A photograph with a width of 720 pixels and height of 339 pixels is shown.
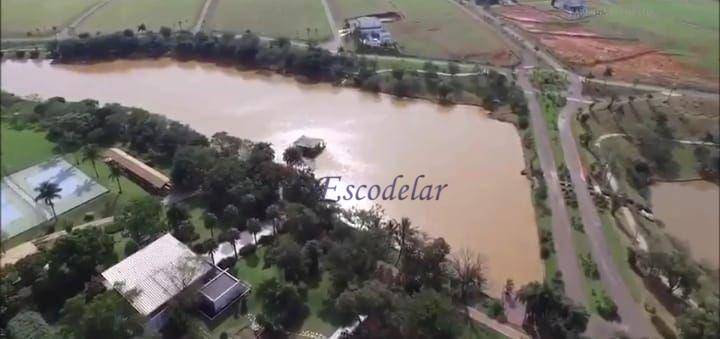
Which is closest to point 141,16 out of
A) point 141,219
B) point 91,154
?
point 91,154

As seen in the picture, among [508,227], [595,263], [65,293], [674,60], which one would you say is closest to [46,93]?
[65,293]

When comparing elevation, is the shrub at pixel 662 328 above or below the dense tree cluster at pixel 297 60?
below

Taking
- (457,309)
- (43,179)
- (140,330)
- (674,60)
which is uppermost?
(674,60)

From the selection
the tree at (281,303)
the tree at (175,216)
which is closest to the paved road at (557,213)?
the tree at (281,303)

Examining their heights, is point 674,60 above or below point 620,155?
above

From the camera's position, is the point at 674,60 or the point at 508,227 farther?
the point at 674,60

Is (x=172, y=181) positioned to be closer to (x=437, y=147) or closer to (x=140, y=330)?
(x=140, y=330)

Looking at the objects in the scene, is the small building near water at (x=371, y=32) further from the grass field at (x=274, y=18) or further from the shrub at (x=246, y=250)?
the shrub at (x=246, y=250)

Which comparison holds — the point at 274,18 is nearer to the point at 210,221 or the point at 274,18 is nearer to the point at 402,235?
the point at 210,221
